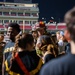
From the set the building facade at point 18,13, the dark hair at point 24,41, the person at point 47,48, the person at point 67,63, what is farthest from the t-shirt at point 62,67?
the building facade at point 18,13

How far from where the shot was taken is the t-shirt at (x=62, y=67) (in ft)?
4.28

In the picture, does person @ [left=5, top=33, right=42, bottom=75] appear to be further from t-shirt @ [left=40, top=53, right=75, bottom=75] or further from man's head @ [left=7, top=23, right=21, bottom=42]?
t-shirt @ [left=40, top=53, right=75, bottom=75]

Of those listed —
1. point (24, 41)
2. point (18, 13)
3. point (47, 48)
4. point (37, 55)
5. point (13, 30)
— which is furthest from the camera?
point (18, 13)

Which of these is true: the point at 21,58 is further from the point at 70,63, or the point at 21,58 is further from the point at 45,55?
the point at 70,63

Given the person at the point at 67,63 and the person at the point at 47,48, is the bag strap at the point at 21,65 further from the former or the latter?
the person at the point at 67,63

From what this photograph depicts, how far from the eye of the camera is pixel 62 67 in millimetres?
1306

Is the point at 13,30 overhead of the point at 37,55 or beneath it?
overhead

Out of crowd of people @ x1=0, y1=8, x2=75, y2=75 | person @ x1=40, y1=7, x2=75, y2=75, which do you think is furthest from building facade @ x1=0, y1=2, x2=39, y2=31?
person @ x1=40, y1=7, x2=75, y2=75

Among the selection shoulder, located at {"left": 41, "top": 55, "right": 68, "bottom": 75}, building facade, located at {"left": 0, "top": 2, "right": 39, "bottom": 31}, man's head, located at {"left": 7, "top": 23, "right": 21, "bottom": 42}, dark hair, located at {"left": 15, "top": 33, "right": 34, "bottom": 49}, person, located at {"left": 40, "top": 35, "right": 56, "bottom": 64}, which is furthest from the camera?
building facade, located at {"left": 0, "top": 2, "right": 39, "bottom": 31}

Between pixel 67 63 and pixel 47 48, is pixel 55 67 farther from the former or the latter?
pixel 47 48

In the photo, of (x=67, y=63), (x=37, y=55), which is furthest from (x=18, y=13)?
(x=67, y=63)

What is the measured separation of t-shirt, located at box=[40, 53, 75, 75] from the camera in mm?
1306

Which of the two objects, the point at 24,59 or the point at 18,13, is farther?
the point at 18,13

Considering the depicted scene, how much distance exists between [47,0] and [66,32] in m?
52.3
